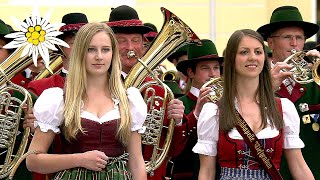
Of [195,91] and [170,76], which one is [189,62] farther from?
[170,76]

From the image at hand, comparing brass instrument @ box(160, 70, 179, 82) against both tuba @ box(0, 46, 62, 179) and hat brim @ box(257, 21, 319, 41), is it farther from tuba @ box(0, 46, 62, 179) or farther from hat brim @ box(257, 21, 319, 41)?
tuba @ box(0, 46, 62, 179)

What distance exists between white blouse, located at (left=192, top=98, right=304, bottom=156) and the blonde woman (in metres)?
0.42

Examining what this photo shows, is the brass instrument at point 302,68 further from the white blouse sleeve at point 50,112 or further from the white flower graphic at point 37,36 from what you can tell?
the white blouse sleeve at point 50,112

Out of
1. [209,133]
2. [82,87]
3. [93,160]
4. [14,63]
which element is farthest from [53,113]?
[14,63]

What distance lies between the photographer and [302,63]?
7.00 meters

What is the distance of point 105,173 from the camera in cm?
555

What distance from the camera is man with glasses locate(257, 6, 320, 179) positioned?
6879 millimetres

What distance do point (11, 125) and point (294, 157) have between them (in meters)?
1.94

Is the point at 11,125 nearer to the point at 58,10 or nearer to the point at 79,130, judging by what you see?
the point at 79,130

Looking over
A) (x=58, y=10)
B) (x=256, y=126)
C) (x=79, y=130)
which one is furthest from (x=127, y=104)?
(x=58, y=10)

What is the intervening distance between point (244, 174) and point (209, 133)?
323 millimetres

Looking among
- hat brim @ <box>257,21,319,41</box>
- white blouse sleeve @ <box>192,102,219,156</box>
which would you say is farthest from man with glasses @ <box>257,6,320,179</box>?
white blouse sleeve @ <box>192,102,219,156</box>

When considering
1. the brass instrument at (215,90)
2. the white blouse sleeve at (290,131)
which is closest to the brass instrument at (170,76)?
the brass instrument at (215,90)

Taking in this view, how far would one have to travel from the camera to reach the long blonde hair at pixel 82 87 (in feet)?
18.0
